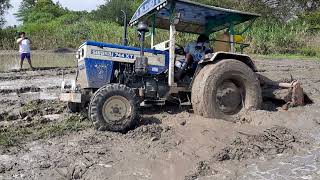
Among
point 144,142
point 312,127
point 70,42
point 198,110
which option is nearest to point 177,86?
point 198,110

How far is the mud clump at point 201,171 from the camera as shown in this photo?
238 inches

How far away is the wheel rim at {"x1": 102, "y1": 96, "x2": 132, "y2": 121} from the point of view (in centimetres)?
780

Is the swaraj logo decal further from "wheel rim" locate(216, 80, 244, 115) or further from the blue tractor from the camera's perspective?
"wheel rim" locate(216, 80, 244, 115)

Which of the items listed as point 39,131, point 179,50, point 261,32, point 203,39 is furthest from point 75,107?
point 261,32

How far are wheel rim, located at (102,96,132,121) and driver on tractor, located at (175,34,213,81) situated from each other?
1702mm

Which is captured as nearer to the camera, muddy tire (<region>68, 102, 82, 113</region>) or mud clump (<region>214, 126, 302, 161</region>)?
mud clump (<region>214, 126, 302, 161</region>)

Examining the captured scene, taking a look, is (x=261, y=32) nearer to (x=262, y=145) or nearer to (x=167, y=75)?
(x=167, y=75)

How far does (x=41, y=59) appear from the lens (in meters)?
22.8

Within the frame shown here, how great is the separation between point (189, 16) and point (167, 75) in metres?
1.43

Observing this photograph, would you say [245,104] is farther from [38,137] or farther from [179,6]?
[38,137]

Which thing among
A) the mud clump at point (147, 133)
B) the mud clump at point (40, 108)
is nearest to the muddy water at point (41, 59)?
the mud clump at point (40, 108)

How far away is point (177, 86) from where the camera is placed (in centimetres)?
914

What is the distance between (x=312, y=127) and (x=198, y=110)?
2110 millimetres

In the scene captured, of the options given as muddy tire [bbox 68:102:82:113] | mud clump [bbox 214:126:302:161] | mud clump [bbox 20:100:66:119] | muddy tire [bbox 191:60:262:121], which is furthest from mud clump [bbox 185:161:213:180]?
mud clump [bbox 20:100:66:119]
